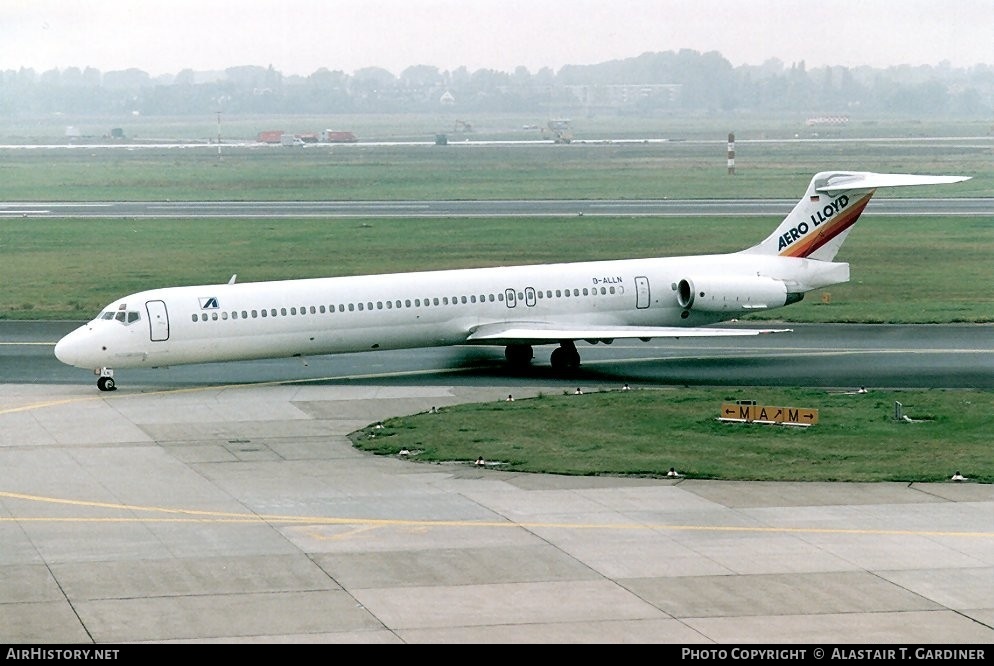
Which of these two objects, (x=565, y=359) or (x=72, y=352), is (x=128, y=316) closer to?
(x=72, y=352)

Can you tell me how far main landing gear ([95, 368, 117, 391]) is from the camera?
151ft

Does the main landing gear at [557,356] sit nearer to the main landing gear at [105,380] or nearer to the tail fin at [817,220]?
the tail fin at [817,220]

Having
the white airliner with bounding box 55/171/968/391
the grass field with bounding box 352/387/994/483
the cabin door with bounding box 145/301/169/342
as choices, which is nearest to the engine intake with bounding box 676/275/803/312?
the white airliner with bounding box 55/171/968/391

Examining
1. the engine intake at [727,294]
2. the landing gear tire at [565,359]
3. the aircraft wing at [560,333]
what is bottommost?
the landing gear tire at [565,359]

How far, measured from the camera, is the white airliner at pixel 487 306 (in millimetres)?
45688

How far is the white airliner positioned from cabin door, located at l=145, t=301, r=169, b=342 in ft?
0.09

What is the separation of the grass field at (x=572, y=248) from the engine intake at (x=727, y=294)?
6.72m

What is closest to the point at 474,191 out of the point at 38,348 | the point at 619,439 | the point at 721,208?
the point at 721,208

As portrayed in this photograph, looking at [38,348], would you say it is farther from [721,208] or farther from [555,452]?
[721,208]

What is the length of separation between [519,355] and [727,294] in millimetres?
7039

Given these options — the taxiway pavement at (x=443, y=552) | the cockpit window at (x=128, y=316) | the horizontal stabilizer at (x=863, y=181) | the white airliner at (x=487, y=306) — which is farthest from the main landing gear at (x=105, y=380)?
the horizontal stabilizer at (x=863, y=181)

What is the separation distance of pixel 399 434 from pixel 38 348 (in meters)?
20.3

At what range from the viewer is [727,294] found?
50875mm

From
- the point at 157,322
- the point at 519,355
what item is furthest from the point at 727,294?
the point at 157,322
